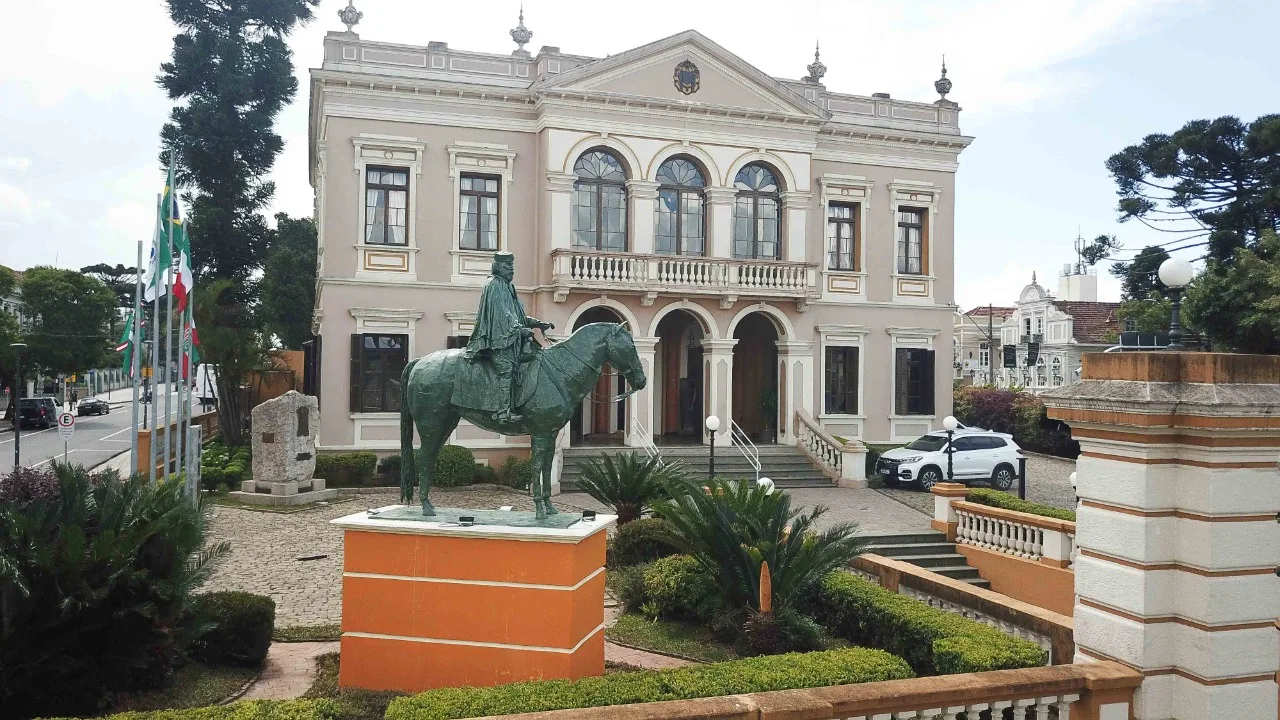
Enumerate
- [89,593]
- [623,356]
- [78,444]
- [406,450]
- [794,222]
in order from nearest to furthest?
[89,593] < [623,356] < [406,450] < [794,222] < [78,444]

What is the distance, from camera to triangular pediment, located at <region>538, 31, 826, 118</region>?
23.3 metres

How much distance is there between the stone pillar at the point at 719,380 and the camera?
79.5 feet

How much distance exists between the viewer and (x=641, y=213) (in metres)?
24.0

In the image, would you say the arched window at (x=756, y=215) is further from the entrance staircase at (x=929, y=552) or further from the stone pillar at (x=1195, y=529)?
the stone pillar at (x=1195, y=529)

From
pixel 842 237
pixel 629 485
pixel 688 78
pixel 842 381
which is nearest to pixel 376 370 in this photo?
pixel 629 485

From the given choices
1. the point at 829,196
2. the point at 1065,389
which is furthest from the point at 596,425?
the point at 1065,389

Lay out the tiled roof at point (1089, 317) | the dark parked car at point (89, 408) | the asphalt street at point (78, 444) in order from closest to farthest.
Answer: the asphalt street at point (78, 444)
the tiled roof at point (1089, 317)
the dark parked car at point (89, 408)

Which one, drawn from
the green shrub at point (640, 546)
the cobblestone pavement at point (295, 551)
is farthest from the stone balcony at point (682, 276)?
the green shrub at point (640, 546)

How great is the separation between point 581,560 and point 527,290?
1687 cm

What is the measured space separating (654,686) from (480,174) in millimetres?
19189

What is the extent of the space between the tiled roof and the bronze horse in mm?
45891

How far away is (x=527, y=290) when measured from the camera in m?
23.9

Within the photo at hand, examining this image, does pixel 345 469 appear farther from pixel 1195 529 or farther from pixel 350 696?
pixel 1195 529

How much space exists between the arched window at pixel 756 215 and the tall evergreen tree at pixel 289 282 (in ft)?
59.9
